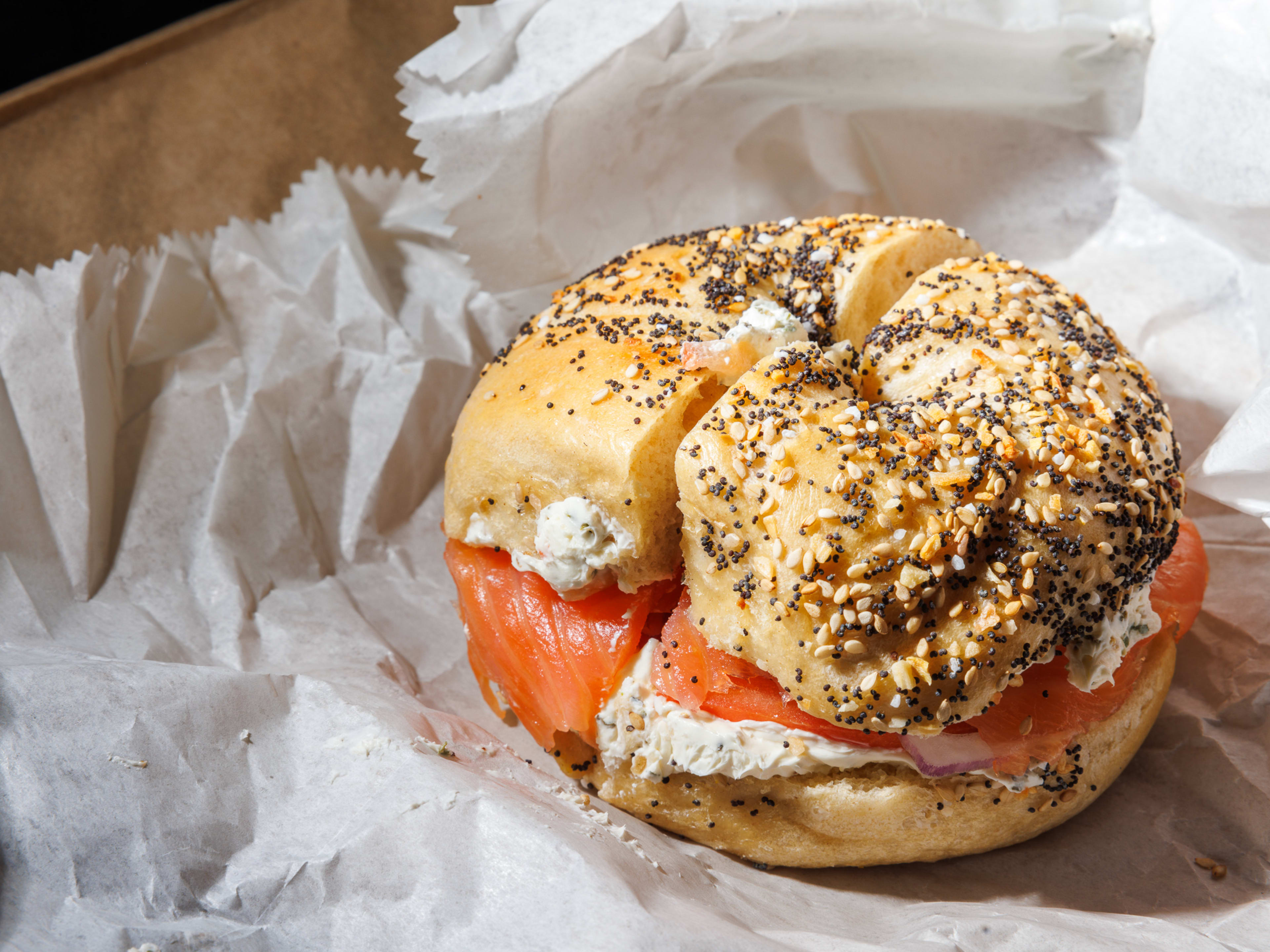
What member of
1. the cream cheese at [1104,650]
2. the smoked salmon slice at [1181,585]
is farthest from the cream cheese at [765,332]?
the smoked salmon slice at [1181,585]

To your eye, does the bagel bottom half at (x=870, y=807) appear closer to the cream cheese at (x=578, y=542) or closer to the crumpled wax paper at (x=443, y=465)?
the crumpled wax paper at (x=443, y=465)

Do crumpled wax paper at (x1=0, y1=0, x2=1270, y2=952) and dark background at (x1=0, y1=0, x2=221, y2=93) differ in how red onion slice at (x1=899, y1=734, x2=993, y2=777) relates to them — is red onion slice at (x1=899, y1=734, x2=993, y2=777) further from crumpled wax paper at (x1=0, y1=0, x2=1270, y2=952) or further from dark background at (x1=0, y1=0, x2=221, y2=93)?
dark background at (x1=0, y1=0, x2=221, y2=93)

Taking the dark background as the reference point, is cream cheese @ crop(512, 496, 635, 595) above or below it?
below

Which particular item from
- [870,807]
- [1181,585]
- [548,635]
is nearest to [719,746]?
[870,807]

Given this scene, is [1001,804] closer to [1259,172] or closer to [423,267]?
[1259,172]

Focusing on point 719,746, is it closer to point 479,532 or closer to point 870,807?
point 870,807

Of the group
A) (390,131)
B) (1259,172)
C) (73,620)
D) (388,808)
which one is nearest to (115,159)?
(390,131)

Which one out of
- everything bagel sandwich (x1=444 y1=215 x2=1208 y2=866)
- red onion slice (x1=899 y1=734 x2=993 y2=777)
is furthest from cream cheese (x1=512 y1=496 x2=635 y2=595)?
red onion slice (x1=899 y1=734 x2=993 y2=777)

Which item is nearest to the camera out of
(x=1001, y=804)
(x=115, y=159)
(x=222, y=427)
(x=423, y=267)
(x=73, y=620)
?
(x=1001, y=804)
